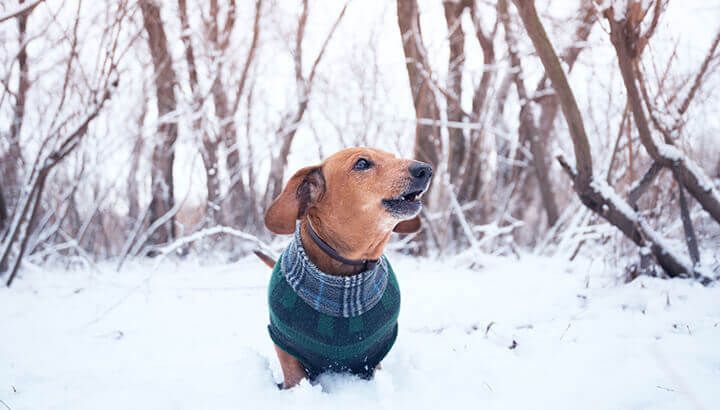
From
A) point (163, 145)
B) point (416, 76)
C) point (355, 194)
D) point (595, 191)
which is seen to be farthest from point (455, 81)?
point (355, 194)

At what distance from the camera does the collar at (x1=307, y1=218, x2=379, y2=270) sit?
2.03m

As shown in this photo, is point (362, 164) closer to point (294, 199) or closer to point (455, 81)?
point (294, 199)

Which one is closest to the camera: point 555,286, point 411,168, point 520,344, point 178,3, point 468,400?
point 468,400

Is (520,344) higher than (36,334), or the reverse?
(520,344)

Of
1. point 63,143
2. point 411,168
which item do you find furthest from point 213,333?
point 63,143

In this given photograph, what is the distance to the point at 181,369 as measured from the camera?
7.54 ft

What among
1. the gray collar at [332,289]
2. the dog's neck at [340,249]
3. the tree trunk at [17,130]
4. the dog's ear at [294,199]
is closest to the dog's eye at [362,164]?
the dog's ear at [294,199]

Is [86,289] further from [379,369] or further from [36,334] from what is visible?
[379,369]

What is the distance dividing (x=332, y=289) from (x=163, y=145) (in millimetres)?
6305

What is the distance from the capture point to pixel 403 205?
2.04 m

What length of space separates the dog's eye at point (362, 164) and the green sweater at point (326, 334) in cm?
57

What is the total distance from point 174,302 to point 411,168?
2.62 metres

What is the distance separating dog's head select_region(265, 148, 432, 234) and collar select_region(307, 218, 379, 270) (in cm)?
7

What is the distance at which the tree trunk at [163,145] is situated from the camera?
646cm
